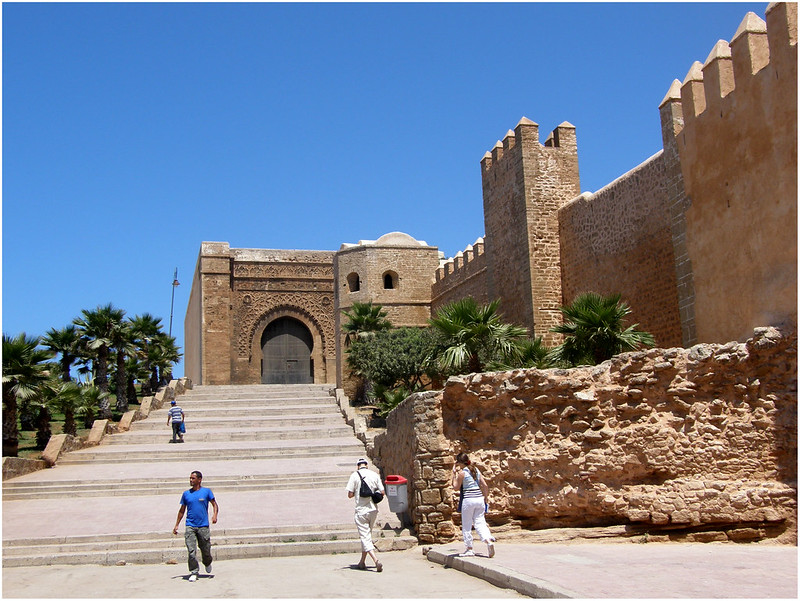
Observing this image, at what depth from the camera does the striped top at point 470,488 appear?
8.09 m

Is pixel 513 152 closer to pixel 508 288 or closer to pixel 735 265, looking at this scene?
pixel 508 288

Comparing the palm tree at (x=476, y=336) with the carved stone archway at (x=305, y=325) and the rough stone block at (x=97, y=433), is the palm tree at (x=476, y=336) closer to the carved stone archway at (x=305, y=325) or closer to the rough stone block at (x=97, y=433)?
the rough stone block at (x=97, y=433)

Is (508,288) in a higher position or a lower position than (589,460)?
higher

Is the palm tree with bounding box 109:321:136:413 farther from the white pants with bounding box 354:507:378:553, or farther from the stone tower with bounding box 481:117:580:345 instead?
the white pants with bounding box 354:507:378:553

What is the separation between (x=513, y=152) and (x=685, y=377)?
40.2 feet

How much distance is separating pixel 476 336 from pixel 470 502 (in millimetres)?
8018

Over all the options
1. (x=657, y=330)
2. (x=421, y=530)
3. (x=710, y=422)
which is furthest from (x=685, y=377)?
(x=657, y=330)

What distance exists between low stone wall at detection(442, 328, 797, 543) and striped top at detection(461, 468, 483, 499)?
3.17 ft

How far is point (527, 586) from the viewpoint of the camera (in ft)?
20.1

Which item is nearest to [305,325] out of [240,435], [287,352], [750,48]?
[287,352]

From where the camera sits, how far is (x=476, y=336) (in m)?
15.9

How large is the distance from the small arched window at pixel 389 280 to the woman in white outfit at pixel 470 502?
2012 centimetres

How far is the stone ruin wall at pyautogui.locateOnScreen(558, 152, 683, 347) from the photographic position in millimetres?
15094

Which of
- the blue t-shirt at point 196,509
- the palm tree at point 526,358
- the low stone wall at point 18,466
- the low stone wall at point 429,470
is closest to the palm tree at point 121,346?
the low stone wall at point 18,466
